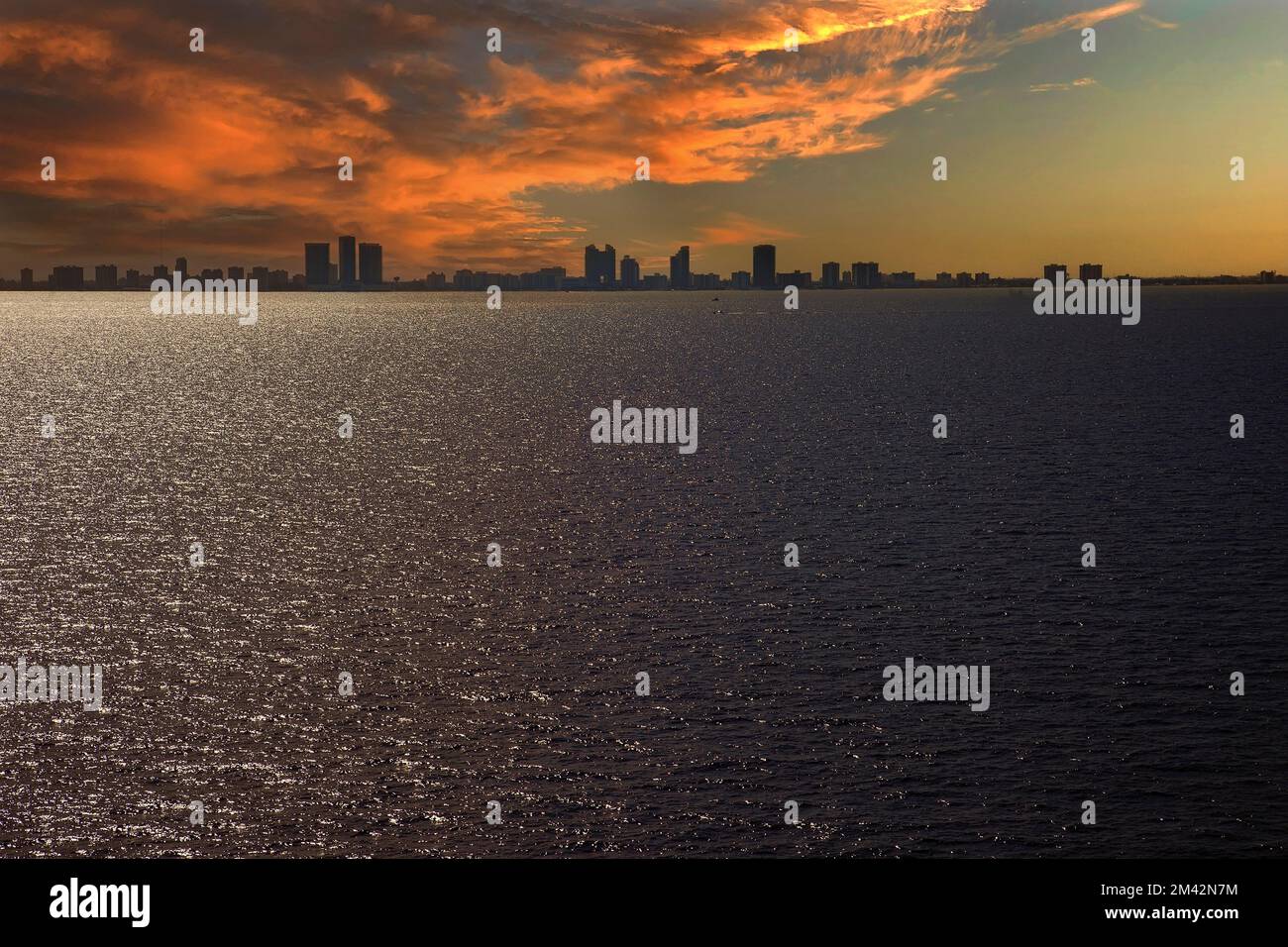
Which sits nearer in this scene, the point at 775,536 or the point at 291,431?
the point at 775,536

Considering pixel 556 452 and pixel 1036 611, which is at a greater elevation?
pixel 556 452

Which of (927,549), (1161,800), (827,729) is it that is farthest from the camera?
(927,549)

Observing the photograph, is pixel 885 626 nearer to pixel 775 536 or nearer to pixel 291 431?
pixel 775 536

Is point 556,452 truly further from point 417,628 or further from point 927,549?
point 417,628

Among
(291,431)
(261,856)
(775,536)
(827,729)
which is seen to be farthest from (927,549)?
(291,431)

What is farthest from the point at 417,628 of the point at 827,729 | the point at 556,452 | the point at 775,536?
the point at 556,452

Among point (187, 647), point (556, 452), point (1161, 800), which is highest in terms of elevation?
point (556, 452)
